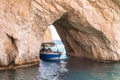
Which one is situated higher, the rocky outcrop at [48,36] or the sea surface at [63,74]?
the rocky outcrop at [48,36]

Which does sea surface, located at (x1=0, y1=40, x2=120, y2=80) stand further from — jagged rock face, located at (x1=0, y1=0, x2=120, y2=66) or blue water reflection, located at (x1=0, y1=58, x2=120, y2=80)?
jagged rock face, located at (x1=0, y1=0, x2=120, y2=66)

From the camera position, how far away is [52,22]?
1257 inches

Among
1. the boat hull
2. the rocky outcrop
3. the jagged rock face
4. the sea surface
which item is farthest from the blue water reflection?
the rocky outcrop

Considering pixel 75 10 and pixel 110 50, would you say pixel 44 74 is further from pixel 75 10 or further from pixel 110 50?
pixel 110 50

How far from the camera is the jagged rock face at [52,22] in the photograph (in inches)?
1125

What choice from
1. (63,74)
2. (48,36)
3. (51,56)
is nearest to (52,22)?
(51,56)

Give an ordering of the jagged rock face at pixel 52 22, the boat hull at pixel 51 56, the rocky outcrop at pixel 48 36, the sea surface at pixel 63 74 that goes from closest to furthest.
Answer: the sea surface at pixel 63 74 → the jagged rock face at pixel 52 22 → the boat hull at pixel 51 56 → the rocky outcrop at pixel 48 36

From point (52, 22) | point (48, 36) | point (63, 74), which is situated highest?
point (48, 36)

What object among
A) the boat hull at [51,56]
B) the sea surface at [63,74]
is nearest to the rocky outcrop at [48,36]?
the boat hull at [51,56]

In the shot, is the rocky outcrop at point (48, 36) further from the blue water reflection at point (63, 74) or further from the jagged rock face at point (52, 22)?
the blue water reflection at point (63, 74)

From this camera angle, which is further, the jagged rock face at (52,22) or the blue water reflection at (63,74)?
the jagged rock face at (52,22)

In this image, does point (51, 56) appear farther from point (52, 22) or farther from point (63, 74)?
point (63, 74)

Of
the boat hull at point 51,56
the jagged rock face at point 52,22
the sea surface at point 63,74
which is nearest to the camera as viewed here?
the sea surface at point 63,74

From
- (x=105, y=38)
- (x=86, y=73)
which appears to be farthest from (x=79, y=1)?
(x=86, y=73)
